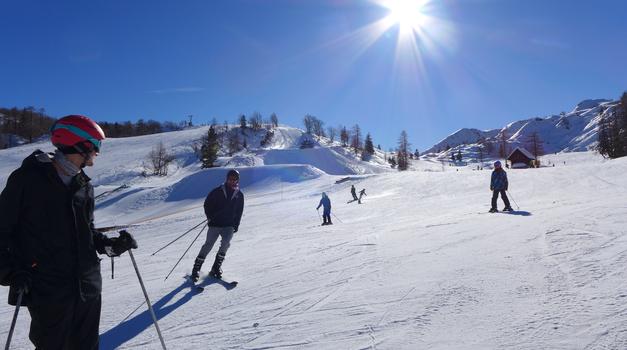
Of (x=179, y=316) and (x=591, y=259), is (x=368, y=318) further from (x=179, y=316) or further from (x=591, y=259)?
(x=591, y=259)

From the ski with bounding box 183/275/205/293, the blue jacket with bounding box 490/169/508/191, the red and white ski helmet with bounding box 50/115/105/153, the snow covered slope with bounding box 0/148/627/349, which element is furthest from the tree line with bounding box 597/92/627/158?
the red and white ski helmet with bounding box 50/115/105/153

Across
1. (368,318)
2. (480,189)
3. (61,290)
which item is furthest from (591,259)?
(480,189)

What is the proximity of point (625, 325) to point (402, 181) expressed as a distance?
3105 cm

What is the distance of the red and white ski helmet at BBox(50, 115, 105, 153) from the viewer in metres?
2.79

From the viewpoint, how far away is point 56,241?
2623 millimetres

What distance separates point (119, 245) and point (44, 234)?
671 mm

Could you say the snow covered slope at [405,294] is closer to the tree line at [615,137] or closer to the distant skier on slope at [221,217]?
the distant skier on slope at [221,217]

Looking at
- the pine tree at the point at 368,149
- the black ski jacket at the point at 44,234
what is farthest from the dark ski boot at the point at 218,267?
the pine tree at the point at 368,149

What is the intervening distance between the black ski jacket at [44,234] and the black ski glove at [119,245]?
31 centimetres

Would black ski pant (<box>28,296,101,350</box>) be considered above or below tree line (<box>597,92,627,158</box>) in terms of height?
below

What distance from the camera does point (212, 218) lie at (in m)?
6.85

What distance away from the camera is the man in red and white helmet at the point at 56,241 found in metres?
2.47

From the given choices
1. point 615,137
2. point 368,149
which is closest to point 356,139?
point 368,149

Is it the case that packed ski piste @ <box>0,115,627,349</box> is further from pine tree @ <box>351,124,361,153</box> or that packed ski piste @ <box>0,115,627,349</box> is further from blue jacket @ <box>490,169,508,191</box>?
pine tree @ <box>351,124,361,153</box>
